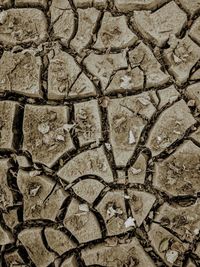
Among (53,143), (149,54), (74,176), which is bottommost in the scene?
(74,176)

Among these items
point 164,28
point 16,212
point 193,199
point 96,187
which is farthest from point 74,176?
point 164,28

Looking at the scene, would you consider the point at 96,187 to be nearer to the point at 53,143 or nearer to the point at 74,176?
the point at 74,176

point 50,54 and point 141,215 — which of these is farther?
point 50,54

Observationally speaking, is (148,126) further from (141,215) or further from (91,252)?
(91,252)

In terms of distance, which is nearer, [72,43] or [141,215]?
[141,215]

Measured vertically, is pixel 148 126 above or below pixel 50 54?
below

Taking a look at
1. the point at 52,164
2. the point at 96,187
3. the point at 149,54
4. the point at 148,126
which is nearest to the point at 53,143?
the point at 52,164
